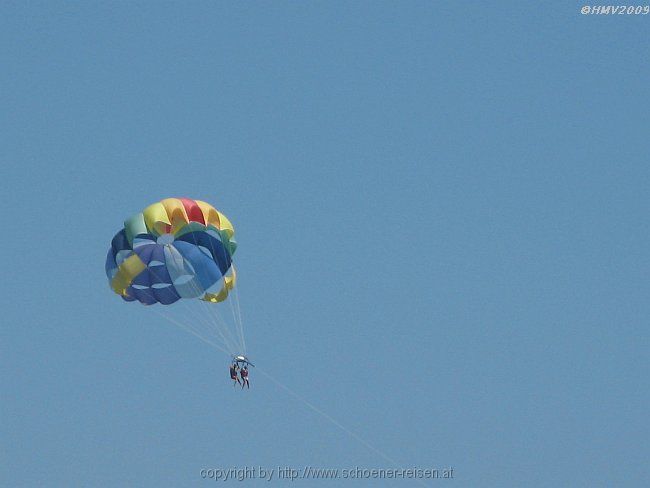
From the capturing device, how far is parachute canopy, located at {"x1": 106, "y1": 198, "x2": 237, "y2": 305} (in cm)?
4838

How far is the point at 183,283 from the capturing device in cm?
4934

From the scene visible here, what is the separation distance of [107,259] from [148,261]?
1.26 meters

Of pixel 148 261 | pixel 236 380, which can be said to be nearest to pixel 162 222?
pixel 148 261

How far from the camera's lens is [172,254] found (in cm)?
4903

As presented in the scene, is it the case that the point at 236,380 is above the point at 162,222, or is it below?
below

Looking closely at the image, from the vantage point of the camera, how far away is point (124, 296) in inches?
1951

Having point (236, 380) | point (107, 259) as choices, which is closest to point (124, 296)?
point (107, 259)

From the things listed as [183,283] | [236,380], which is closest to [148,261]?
[183,283]

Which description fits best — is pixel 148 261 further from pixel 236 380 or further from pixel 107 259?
pixel 236 380

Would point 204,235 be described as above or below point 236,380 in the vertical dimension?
above

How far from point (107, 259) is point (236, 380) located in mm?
5250

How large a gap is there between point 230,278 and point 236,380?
12.2 feet

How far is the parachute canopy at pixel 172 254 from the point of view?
4838cm

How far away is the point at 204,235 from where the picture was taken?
1938 inches
